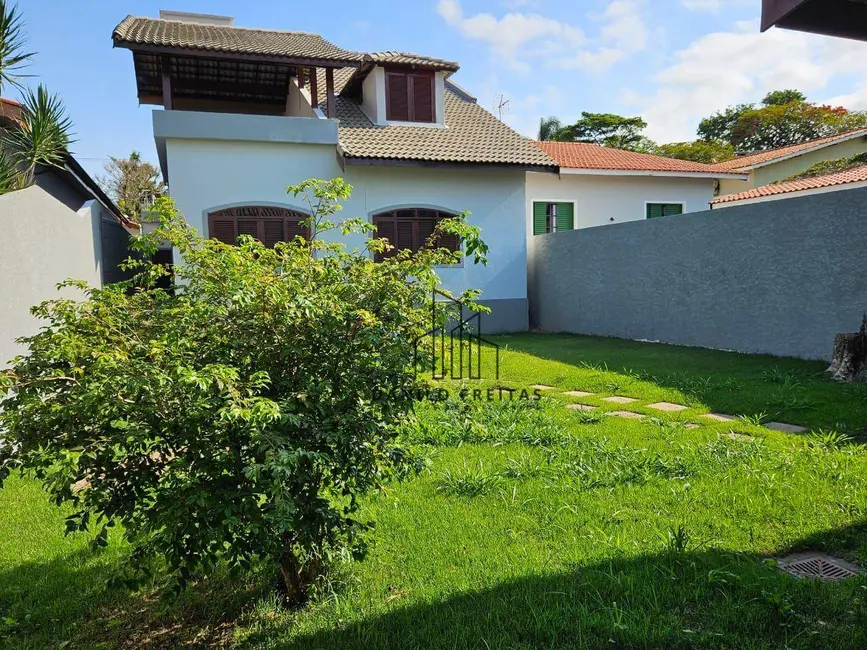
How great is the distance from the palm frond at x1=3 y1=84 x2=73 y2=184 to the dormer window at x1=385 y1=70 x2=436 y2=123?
8713 mm

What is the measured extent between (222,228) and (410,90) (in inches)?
238

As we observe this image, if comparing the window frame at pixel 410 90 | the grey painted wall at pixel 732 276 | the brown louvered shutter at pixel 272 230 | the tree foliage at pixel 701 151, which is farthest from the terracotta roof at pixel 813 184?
the tree foliage at pixel 701 151

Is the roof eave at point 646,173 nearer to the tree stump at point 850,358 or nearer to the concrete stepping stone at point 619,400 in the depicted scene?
the tree stump at point 850,358

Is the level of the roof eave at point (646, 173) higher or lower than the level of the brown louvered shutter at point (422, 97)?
lower

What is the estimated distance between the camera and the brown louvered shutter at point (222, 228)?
476 inches

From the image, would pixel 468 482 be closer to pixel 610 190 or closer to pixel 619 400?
pixel 619 400

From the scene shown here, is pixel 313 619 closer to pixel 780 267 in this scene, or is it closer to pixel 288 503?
pixel 288 503

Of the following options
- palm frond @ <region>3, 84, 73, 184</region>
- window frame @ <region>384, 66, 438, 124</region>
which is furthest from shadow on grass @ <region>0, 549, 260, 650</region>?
window frame @ <region>384, 66, 438, 124</region>

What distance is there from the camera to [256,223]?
12.4m

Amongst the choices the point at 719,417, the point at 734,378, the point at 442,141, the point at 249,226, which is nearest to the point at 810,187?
the point at 442,141

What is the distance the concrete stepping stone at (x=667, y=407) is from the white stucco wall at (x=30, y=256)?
21.6 feet

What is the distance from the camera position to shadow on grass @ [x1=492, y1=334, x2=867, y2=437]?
5.66 meters

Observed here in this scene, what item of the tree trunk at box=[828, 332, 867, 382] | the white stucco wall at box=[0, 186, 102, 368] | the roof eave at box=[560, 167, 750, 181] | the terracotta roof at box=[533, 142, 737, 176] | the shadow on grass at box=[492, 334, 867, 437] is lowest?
the shadow on grass at box=[492, 334, 867, 437]

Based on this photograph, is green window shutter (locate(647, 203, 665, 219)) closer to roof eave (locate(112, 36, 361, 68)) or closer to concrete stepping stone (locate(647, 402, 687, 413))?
roof eave (locate(112, 36, 361, 68))
